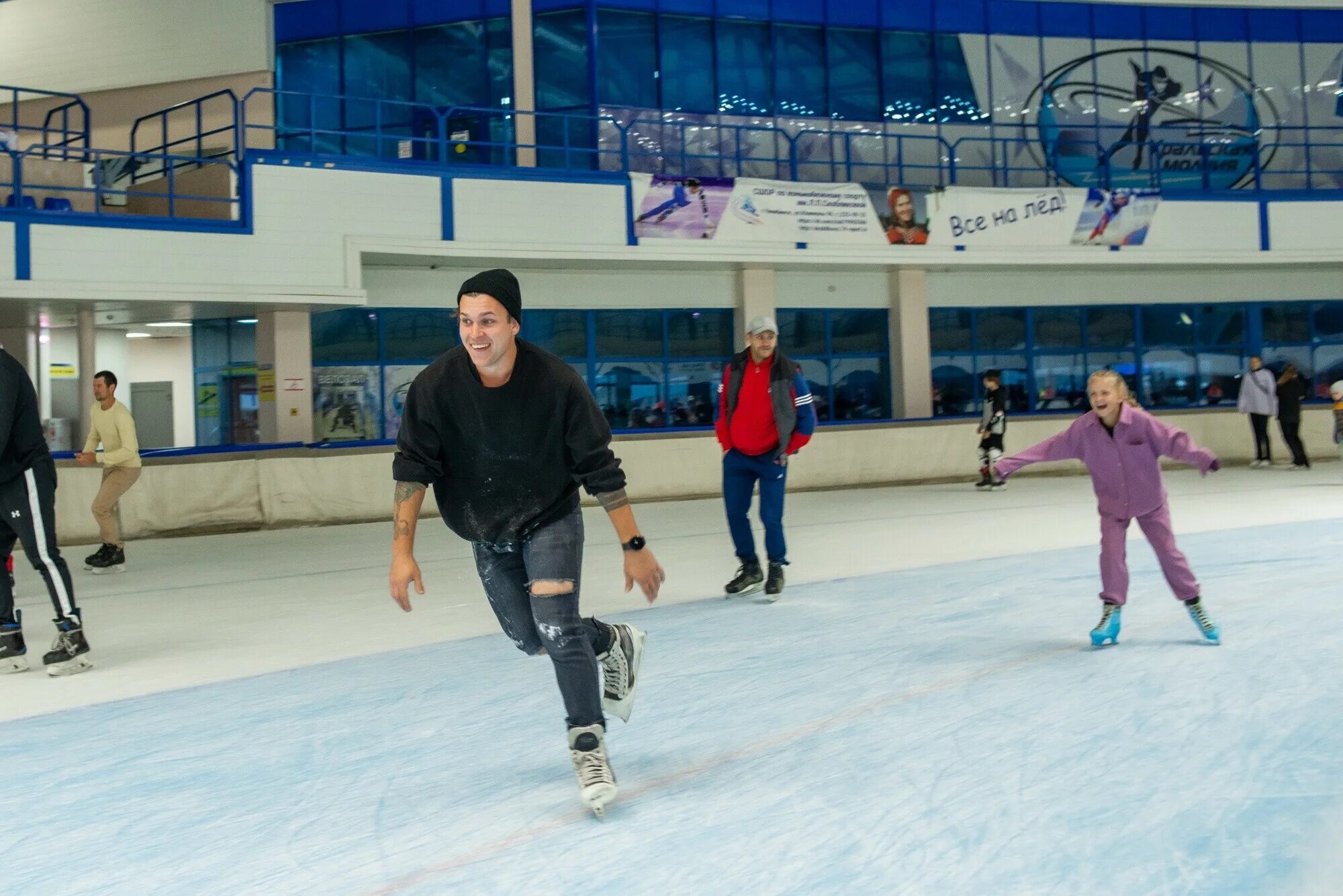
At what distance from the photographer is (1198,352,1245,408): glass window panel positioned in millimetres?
23453

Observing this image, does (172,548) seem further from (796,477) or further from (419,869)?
(419,869)

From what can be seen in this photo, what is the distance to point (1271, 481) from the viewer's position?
55.4ft

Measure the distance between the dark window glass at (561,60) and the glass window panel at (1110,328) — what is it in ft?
34.5

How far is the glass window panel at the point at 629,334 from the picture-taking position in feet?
66.2

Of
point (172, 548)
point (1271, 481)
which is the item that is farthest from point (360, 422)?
point (1271, 481)

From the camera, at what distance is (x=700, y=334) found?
68.3 feet

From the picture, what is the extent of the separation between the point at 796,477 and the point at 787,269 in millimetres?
4076

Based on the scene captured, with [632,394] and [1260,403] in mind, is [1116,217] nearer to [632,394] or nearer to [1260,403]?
[1260,403]

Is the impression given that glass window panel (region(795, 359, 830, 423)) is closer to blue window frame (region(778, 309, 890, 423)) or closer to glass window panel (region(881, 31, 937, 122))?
blue window frame (region(778, 309, 890, 423))

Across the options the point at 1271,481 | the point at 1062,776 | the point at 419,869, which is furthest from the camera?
the point at 1271,481

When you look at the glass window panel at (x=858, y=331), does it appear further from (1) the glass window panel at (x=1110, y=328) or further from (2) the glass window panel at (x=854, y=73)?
(1) the glass window panel at (x=1110, y=328)

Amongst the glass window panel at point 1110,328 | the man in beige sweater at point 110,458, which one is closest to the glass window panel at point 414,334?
the man in beige sweater at point 110,458

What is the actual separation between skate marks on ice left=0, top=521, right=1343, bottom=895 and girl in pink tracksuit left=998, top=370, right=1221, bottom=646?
0.98ft

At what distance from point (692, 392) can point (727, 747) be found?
1630 centimetres
